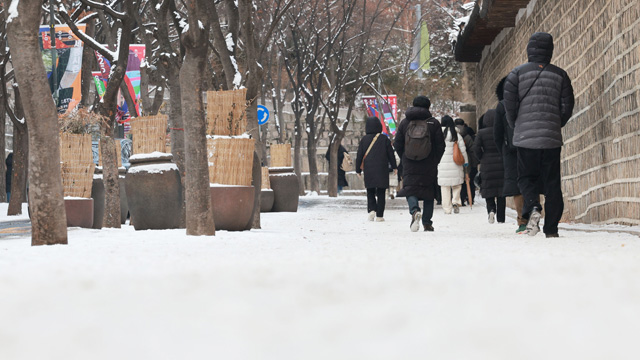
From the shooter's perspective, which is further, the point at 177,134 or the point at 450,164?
the point at 450,164

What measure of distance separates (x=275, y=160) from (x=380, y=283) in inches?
613

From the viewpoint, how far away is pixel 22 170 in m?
22.8

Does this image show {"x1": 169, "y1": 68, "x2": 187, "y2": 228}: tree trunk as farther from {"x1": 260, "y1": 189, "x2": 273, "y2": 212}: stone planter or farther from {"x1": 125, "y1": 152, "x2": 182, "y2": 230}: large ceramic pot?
{"x1": 260, "y1": 189, "x2": 273, "y2": 212}: stone planter

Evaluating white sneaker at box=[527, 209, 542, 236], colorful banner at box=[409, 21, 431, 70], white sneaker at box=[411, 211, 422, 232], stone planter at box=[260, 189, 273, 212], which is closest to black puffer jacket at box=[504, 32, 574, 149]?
white sneaker at box=[527, 209, 542, 236]

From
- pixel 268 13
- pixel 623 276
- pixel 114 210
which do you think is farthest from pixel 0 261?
pixel 268 13

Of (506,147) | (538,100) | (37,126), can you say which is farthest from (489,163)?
(37,126)

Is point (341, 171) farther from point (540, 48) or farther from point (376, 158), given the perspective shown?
point (540, 48)

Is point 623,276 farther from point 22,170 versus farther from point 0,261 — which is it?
point 22,170

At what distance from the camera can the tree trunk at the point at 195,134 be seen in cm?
930

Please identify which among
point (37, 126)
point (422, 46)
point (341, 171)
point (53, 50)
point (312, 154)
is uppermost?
point (422, 46)

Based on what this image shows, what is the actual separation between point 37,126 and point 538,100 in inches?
168

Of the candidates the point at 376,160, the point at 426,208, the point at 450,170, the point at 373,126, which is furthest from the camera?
the point at 450,170

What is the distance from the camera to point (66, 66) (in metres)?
19.3

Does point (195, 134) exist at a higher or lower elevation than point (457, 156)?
lower
